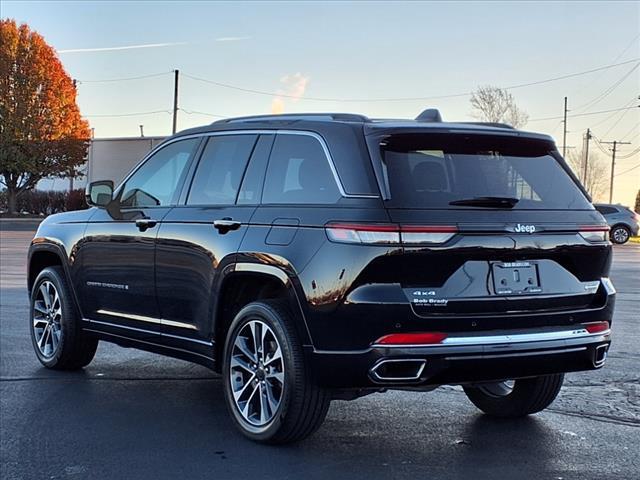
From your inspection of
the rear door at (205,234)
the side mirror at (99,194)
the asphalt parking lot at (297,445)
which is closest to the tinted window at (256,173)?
the rear door at (205,234)

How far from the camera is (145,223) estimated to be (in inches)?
227

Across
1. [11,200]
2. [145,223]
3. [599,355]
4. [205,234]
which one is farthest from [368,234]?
[11,200]

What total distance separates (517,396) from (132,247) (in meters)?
2.83

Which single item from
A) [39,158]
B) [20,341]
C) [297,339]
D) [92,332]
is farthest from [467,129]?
[39,158]

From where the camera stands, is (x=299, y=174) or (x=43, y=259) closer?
(x=299, y=174)

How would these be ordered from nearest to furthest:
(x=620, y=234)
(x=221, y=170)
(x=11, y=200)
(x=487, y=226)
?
(x=487, y=226)
(x=221, y=170)
(x=620, y=234)
(x=11, y=200)

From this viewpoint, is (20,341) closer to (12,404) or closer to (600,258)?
(12,404)

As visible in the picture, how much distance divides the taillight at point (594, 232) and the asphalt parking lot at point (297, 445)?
3.95ft

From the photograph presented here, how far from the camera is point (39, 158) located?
154 ft

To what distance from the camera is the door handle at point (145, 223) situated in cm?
571

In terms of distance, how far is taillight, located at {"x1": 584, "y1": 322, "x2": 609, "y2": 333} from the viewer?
15.4 feet

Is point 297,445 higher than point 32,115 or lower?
lower

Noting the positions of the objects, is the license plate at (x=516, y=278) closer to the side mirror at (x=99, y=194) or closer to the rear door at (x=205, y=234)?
the rear door at (x=205, y=234)

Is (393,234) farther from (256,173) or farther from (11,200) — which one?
(11,200)
